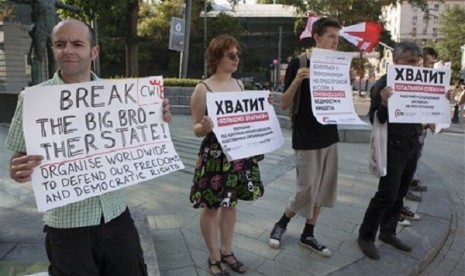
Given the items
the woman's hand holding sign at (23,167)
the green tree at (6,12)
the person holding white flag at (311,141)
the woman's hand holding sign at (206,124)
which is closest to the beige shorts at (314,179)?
the person holding white flag at (311,141)

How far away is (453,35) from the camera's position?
4853cm

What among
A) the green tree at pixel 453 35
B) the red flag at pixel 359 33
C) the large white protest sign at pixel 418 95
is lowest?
the large white protest sign at pixel 418 95

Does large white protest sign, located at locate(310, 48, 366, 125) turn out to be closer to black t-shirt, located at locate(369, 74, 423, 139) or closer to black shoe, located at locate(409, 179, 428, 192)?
black t-shirt, located at locate(369, 74, 423, 139)

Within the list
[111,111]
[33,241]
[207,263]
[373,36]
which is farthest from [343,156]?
[111,111]

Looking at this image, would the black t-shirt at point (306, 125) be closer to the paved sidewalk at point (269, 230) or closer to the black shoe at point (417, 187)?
the paved sidewalk at point (269, 230)

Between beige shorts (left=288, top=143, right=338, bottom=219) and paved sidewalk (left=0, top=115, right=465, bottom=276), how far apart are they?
1.56 feet

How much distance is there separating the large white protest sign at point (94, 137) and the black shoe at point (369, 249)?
6.90 feet

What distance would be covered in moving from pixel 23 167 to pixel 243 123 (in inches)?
63.4

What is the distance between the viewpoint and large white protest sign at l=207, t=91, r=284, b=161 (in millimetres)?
2939

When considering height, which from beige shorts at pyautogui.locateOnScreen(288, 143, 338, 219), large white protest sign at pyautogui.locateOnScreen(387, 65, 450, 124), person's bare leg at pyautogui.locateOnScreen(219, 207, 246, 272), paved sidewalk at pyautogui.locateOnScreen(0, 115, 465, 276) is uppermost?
large white protest sign at pyautogui.locateOnScreen(387, 65, 450, 124)

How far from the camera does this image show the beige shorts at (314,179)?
11.4 feet

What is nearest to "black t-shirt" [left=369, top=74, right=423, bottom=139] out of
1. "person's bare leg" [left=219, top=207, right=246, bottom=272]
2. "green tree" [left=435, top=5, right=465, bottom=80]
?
"person's bare leg" [left=219, top=207, right=246, bottom=272]

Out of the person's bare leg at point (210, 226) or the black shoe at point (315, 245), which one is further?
the black shoe at point (315, 245)

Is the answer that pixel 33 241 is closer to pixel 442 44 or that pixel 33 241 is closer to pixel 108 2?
pixel 108 2
